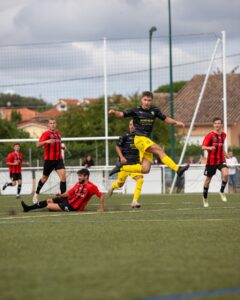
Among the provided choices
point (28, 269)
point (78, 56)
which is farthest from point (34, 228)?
point (78, 56)

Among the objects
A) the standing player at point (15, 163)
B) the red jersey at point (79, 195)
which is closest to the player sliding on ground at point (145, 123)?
the red jersey at point (79, 195)

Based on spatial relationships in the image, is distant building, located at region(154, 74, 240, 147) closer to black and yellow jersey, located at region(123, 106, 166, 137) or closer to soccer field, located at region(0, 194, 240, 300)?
black and yellow jersey, located at region(123, 106, 166, 137)

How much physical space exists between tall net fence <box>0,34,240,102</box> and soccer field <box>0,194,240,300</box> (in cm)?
1919

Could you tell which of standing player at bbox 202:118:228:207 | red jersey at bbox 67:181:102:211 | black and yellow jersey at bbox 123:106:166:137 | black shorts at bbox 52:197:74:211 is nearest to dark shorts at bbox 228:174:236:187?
standing player at bbox 202:118:228:207

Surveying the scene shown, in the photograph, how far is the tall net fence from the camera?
32.2 meters

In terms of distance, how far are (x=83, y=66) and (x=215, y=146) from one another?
12.9 m

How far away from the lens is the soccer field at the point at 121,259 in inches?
257

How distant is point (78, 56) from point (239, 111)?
45275 millimetres

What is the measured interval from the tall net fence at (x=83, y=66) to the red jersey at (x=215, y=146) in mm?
12010

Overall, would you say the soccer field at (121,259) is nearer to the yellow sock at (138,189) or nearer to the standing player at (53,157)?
the yellow sock at (138,189)

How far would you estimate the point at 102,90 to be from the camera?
3338cm

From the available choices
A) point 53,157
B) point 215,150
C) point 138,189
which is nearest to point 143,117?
point 138,189

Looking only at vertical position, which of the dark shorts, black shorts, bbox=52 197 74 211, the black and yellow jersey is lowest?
the dark shorts

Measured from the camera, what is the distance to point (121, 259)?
8.30 m
